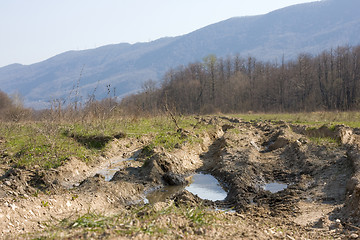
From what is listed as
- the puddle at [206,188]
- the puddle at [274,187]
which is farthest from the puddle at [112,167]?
the puddle at [274,187]

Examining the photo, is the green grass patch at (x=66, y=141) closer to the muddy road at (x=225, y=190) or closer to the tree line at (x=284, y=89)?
the muddy road at (x=225, y=190)

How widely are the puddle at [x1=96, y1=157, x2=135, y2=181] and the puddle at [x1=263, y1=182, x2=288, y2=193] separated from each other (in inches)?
180

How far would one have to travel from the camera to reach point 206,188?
377 inches

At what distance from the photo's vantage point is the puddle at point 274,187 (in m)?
9.16

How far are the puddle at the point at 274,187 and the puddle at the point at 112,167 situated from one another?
457 centimetres

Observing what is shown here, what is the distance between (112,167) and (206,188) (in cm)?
379

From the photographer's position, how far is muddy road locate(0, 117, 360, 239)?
548 cm

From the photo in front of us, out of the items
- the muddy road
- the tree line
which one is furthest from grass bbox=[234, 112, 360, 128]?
the tree line

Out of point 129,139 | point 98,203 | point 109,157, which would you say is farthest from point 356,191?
point 129,139

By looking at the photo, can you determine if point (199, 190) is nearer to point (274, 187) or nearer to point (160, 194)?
point (160, 194)

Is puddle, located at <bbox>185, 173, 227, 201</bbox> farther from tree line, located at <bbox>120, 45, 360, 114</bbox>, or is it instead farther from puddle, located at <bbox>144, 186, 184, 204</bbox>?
tree line, located at <bbox>120, 45, 360, 114</bbox>

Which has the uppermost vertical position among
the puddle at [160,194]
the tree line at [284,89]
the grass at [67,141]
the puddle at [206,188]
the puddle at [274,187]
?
the grass at [67,141]

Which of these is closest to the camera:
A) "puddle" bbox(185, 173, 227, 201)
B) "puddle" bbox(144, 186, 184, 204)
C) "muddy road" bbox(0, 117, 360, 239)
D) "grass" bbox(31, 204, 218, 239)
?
"grass" bbox(31, 204, 218, 239)

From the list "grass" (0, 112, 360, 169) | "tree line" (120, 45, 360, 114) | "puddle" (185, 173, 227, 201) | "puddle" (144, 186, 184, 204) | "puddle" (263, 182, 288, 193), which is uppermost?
"grass" (0, 112, 360, 169)
